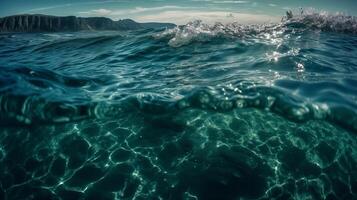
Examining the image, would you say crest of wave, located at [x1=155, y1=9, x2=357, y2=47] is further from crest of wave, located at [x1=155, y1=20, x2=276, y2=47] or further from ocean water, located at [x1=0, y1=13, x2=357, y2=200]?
ocean water, located at [x1=0, y1=13, x2=357, y2=200]

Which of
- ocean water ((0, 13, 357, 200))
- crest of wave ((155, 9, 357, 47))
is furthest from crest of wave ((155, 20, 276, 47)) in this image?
ocean water ((0, 13, 357, 200))

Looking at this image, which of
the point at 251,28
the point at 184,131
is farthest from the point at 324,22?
the point at 184,131

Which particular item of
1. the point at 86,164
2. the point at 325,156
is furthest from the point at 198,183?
the point at 325,156

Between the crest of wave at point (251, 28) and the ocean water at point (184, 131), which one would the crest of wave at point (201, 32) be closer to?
the crest of wave at point (251, 28)

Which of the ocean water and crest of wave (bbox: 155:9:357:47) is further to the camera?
crest of wave (bbox: 155:9:357:47)

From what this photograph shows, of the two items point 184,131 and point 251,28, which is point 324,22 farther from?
point 184,131

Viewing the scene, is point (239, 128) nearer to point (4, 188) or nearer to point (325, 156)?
point (325, 156)

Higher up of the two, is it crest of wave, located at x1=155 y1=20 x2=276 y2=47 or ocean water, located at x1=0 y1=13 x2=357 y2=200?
crest of wave, located at x1=155 y1=20 x2=276 y2=47
